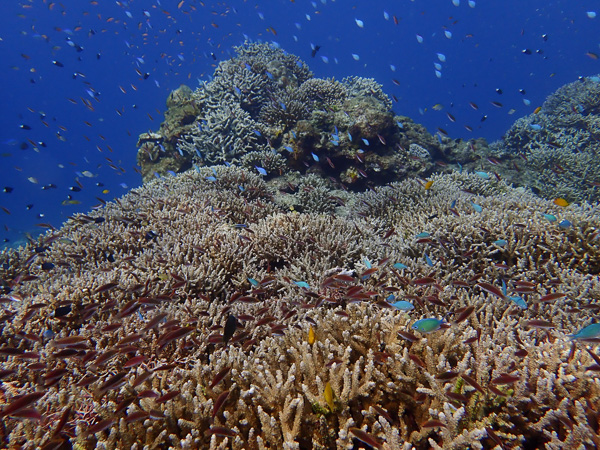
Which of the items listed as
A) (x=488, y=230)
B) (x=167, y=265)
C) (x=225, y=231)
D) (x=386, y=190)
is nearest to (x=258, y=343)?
(x=167, y=265)

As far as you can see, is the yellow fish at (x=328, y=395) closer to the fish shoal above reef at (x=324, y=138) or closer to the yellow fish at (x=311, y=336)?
the yellow fish at (x=311, y=336)

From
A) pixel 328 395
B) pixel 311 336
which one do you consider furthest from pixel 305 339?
pixel 328 395

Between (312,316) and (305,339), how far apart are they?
1.31 feet

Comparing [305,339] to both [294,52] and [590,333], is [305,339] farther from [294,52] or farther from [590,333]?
[294,52]

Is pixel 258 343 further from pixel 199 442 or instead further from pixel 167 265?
pixel 167 265

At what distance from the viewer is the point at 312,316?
127 inches

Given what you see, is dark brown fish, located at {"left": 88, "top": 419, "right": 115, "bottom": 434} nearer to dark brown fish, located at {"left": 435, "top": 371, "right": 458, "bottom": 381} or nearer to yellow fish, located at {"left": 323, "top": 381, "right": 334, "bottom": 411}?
yellow fish, located at {"left": 323, "top": 381, "right": 334, "bottom": 411}

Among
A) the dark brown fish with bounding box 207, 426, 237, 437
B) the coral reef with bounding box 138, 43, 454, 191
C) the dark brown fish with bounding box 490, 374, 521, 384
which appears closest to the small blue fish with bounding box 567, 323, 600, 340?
the dark brown fish with bounding box 490, 374, 521, 384

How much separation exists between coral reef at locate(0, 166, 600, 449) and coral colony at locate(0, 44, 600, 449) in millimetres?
21

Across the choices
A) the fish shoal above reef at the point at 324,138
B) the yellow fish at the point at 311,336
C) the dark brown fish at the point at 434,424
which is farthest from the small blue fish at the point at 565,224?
the yellow fish at the point at 311,336

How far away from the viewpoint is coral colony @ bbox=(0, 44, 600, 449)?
2119 millimetres

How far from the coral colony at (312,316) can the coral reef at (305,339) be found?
21 mm

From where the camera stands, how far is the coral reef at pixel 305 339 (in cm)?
210

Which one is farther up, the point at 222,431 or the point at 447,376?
the point at 447,376
